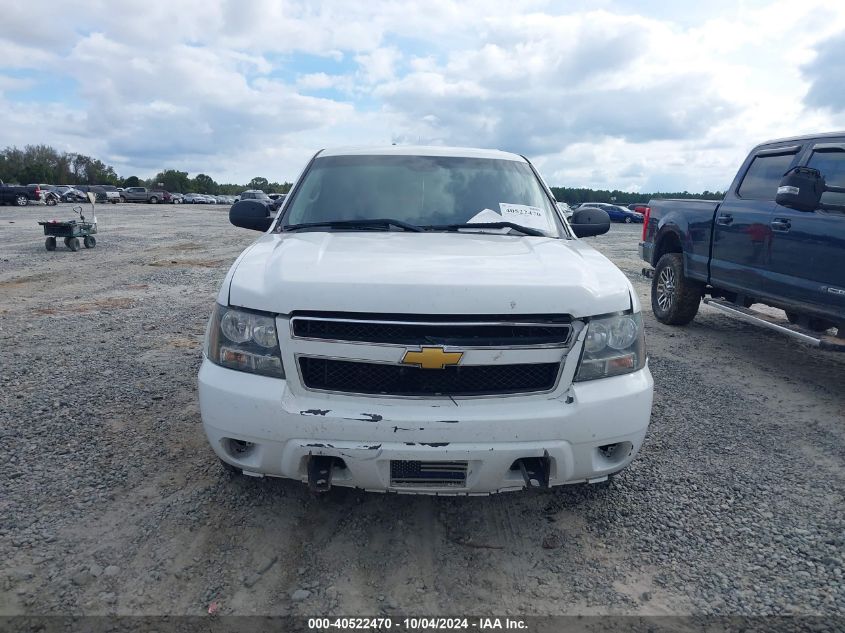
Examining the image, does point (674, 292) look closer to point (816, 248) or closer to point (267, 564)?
point (816, 248)

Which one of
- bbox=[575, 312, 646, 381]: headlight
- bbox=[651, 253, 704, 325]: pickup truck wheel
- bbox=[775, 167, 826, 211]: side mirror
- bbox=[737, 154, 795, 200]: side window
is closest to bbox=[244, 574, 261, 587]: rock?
bbox=[575, 312, 646, 381]: headlight

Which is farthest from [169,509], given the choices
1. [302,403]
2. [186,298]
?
[186,298]

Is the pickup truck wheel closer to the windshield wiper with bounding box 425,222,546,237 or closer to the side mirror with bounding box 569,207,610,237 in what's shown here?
the side mirror with bounding box 569,207,610,237

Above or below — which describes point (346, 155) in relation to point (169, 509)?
above

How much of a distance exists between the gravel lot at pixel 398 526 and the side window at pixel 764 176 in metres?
2.13

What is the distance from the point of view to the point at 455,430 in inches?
87.1

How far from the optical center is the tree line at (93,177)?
67688mm

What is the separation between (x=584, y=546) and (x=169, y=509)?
196 centimetres

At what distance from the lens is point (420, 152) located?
4.09m

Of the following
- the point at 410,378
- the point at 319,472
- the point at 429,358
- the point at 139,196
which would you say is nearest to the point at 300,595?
the point at 319,472

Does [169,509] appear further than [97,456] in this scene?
No

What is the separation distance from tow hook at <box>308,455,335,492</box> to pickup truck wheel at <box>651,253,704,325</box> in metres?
5.55

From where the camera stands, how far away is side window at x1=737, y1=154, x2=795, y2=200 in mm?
5523

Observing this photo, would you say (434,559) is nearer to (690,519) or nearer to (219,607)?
(219,607)
